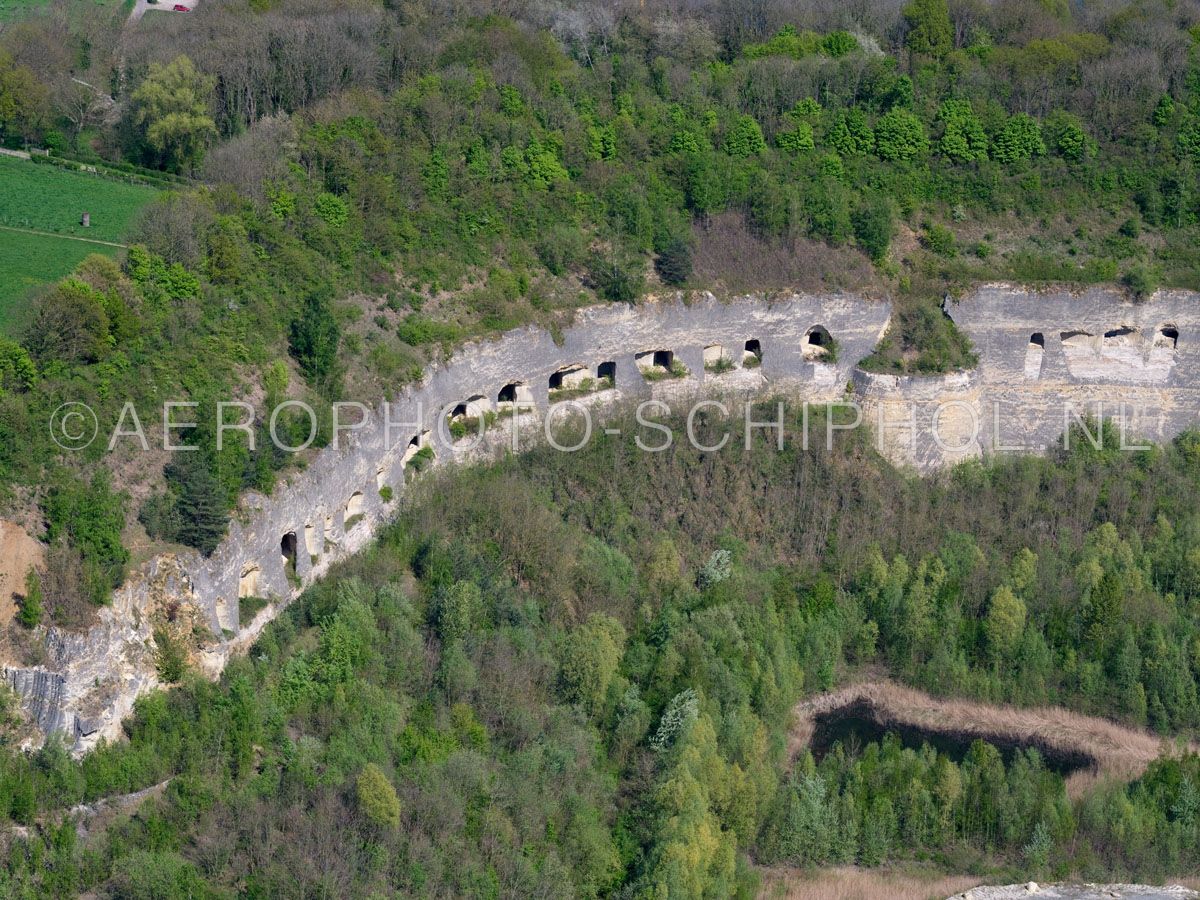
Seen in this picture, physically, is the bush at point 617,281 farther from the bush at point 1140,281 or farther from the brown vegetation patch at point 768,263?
Answer: the bush at point 1140,281

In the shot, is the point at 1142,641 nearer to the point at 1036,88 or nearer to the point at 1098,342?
the point at 1098,342

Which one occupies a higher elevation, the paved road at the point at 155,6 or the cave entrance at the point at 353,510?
the paved road at the point at 155,6

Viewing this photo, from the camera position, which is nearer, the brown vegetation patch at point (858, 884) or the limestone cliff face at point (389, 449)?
the limestone cliff face at point (389, 449)

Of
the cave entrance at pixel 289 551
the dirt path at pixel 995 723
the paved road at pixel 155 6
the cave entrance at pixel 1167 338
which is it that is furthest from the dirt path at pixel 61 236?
the cave entrance at pixel 1167 338

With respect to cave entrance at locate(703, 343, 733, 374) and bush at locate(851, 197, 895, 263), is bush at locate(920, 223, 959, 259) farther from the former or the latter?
cave entrance at locate(703, 343, 733, 374)

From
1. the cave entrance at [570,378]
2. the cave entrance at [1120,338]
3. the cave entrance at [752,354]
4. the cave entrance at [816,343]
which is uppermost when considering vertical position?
the cave entrance at [1120,338]

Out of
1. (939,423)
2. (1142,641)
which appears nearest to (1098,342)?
(939,423)
